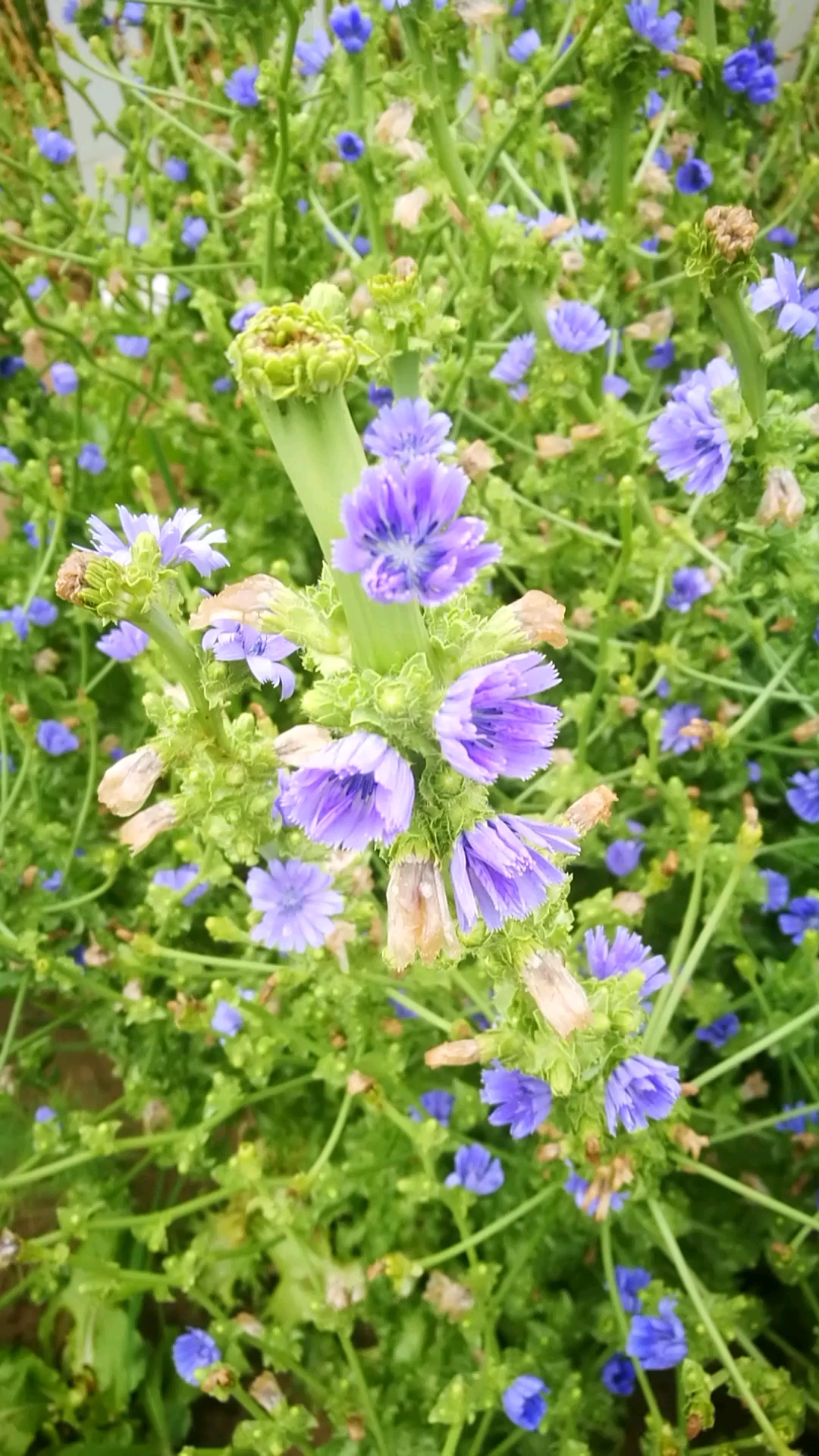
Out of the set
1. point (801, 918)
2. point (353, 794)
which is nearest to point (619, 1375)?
point (801, 918)

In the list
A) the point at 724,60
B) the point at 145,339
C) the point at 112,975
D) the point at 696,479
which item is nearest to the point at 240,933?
the point at 112,975

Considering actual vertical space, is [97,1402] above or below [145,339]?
below

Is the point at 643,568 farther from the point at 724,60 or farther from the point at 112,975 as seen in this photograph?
the point at 112,975

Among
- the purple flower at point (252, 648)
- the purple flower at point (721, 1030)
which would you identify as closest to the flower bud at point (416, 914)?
the purple flower at point (252, 648)

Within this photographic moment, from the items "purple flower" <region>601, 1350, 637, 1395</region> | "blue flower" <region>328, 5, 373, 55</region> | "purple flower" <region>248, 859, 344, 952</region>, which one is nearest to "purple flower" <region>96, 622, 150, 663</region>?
"purple flower" <region>248, 859, 344, 952</region>

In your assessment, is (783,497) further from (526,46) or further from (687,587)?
(526,46)

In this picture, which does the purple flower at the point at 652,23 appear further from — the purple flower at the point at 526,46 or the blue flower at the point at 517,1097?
the blue flower at the point at 517,1097
